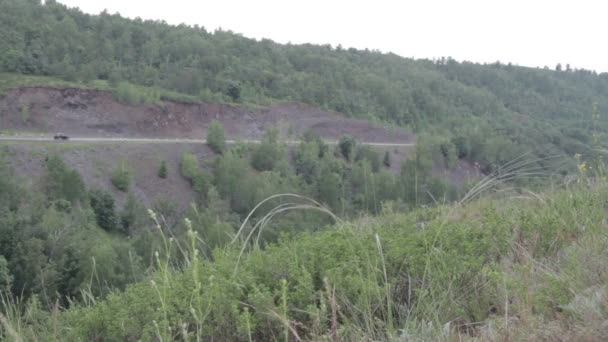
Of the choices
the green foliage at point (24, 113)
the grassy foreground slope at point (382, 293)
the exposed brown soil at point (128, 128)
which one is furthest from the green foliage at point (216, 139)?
the grassy foreground slope at point (382, 293)

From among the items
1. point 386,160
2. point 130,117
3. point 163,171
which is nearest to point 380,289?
point 163,171

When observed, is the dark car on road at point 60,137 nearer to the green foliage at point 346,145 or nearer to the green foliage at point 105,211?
the green foliage at point 105,211

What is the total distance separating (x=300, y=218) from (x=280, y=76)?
205ft

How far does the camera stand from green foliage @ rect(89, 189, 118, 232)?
2897 cm

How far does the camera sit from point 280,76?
69.0m

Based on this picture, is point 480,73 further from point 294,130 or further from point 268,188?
point 268,188

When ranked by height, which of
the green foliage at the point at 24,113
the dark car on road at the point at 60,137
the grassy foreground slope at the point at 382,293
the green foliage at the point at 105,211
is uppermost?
the grassy foreground slope at the point at 382,293

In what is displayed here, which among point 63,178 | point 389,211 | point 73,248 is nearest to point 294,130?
point 63,178

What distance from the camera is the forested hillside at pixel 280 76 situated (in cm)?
4906

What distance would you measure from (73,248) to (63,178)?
12987mm

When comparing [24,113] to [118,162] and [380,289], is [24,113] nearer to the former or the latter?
[118,162]

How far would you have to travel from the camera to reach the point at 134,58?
203ft

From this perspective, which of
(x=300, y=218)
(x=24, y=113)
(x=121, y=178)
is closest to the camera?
(x=300, y=218)

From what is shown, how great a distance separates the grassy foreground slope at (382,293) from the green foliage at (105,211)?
27.0 metres
